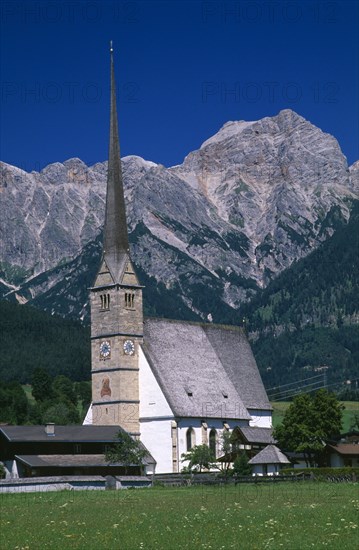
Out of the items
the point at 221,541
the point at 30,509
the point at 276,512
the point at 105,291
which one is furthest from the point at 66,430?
the point at 221,541

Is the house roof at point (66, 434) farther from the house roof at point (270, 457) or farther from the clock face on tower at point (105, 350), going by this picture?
the house roof at point (270, 457)

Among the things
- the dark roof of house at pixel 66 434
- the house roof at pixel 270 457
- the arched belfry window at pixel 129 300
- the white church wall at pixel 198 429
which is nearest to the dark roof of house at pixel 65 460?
the dark roof of house at pixel 66 434

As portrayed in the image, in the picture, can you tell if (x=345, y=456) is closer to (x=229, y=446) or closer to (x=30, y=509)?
(x=229, y=446)

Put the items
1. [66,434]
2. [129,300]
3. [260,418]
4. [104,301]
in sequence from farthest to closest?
[260,418], [104,301], [129,300], [66,434]

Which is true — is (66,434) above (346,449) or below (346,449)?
above

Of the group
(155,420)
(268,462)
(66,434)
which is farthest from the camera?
(155,420)

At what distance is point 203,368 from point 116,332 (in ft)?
37.0

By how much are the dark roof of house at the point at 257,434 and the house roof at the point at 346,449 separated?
233 inches

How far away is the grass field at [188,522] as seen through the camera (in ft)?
99.5

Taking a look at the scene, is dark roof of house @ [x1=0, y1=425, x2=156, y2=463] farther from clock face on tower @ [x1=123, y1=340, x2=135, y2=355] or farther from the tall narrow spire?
the tall narrow spire

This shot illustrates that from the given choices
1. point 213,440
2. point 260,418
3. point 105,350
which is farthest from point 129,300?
point 260,418

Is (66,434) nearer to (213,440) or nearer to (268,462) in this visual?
(213,440)

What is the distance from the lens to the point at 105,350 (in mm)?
97312

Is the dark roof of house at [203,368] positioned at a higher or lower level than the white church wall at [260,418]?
higher
